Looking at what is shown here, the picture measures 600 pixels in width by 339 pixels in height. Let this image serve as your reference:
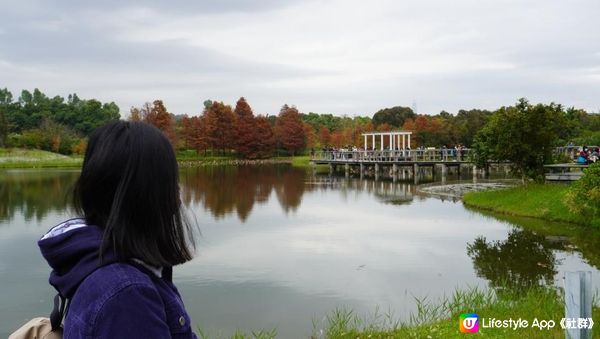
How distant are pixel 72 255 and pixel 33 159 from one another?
48.0m

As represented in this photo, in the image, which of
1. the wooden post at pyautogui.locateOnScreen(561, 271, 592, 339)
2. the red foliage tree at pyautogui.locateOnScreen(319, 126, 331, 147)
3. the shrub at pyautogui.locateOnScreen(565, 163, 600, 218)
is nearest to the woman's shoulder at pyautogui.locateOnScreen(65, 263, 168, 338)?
the wooden post at pyautogui.locateOnScreen(561, 271, 592, 339)

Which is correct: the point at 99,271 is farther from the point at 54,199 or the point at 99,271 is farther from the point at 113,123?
the point at 54,199

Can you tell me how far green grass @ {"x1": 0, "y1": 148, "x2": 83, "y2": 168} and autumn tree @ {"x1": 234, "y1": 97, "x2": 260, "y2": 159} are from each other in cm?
1341

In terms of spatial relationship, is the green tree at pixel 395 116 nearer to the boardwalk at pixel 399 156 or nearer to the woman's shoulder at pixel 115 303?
the boardwalk at pixel 399 156

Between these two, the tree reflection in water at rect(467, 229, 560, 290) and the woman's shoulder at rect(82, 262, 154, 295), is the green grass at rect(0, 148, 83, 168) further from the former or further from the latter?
the woman's shoulder at rect(82, 262, 154, 295)

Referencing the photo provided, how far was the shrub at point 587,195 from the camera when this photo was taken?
10.8m

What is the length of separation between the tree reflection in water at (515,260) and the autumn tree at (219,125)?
37914 mm

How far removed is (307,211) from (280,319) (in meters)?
9.80

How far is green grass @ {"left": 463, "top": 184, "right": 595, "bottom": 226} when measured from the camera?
1290 centimetres

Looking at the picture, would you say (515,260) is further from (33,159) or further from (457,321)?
(33,159)

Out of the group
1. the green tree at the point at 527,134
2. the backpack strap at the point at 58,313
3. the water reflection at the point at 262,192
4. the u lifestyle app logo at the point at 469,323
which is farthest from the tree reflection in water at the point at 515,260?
the water reflection at the point at 262,192

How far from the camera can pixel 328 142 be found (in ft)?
178

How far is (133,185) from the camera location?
1.30 meters

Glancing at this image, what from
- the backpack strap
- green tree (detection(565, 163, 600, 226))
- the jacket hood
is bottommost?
green tree (detection(565, 163, 600, 226))
